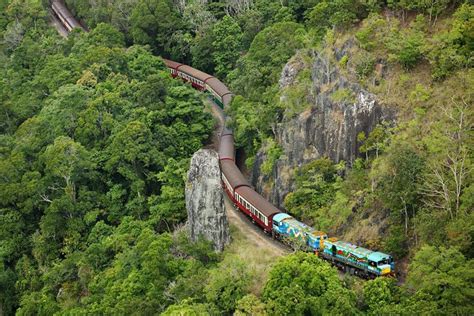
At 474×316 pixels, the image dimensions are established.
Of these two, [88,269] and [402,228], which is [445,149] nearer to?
[402,228]

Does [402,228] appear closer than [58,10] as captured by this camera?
Yes

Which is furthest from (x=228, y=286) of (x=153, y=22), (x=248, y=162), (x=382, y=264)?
(x=153, y=22)

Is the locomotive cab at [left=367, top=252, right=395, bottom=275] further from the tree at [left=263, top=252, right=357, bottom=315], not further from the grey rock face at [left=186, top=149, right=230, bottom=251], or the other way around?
the grey rock face at [left=186, top=149, right=230, bottom=251]

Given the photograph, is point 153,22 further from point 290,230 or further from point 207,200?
point 290,230

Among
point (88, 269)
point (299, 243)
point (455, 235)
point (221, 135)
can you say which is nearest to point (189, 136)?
point (221, 135)

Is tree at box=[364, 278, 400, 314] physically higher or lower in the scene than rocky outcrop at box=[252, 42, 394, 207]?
lower

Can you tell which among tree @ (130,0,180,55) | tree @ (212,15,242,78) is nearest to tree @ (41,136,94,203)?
tree @ (212,15,242,78)
